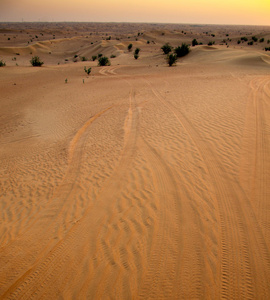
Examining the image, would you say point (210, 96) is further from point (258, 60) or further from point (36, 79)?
point (36, 79)

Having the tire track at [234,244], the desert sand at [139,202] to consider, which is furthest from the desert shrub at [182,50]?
the tire track at [234,244]

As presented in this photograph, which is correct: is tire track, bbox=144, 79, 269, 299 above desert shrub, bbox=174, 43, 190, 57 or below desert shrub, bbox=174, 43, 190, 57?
below

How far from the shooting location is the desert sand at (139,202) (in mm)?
2840

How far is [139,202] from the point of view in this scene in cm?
413

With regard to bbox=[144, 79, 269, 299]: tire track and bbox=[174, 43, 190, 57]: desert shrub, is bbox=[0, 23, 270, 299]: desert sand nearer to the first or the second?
bbox=[144, 79, 269, 299]: tire track

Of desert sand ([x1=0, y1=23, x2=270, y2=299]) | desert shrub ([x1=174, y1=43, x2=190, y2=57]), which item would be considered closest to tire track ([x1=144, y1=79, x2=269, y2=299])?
desert sand ([x1=0, y1=23, x2=270, y2=299])

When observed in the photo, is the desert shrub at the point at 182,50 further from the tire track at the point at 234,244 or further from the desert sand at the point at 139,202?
the tire track at the point at 234,244

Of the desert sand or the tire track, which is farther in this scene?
the desert sand

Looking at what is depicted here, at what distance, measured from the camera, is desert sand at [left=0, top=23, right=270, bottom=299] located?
2.84 m

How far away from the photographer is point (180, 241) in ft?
10.8

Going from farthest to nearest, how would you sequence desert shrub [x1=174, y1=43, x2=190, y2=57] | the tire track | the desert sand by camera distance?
desert shrub [x1=174, y1=43, x2=190, y2=57]
the desert sand
the tire track

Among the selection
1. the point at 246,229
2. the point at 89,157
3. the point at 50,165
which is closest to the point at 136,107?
the point at 89,157

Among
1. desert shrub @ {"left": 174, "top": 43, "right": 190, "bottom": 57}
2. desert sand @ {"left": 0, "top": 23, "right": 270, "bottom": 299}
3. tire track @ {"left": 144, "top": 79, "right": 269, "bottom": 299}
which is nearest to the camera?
tire track @ {"left": 144, "top": 79, "right": 269, "bottom": 299}

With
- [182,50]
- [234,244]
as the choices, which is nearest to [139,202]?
[234,244]
